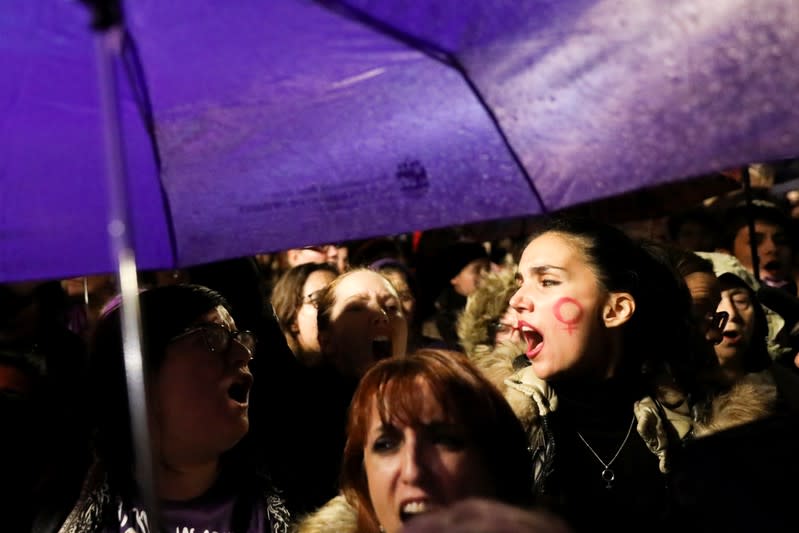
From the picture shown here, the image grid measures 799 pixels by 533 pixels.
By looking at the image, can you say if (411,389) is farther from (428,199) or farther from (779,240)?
(779,240)

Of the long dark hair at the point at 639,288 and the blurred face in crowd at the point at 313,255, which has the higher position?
the blurred face in crowd at the point at 313,255

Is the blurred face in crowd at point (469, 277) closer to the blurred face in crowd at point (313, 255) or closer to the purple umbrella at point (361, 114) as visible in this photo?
the blurred face in crowd at point (313, 255)

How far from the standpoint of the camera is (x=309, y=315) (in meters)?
4.55

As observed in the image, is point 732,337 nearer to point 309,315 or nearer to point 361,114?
point 309,315

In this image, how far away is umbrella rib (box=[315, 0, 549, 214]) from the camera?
2.29 meters

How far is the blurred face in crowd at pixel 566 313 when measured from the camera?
3.01 m

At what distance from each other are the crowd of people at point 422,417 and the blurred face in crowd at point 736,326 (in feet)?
1.51

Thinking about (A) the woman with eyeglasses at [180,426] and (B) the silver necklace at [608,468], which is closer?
(A) the woman with eyeglasses at [180,426]

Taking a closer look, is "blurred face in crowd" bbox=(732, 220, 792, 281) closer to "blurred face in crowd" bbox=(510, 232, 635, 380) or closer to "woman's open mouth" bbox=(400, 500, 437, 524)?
"blurred face in crowd" bbox=(510, 232, 635, 380)

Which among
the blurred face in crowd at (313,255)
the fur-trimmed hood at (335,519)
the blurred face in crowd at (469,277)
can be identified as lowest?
the fur-trimmed hood at (335,519)

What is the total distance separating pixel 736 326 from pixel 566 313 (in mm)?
1791

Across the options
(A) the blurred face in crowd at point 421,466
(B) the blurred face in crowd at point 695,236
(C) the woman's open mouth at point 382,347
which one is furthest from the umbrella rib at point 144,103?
(B) the blurred face in crowd at point 695,236

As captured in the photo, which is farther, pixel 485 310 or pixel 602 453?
pixel 485 310

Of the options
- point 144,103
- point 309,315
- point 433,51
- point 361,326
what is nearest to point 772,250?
point 309,315
